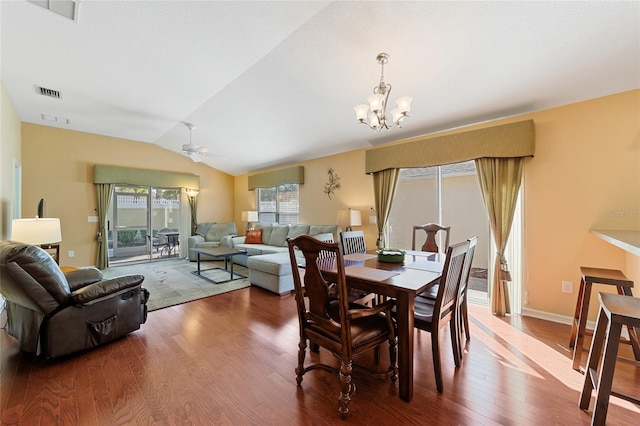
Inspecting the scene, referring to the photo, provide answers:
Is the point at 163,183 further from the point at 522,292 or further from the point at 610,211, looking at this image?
the point at 610,211

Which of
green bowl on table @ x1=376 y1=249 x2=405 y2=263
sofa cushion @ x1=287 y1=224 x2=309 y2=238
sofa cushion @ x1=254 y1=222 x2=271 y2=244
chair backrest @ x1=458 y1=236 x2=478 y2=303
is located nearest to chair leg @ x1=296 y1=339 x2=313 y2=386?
green bowl on table @ x1=376 y1=249 x2=405 y2=263

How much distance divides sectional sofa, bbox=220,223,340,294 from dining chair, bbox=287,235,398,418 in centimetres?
175

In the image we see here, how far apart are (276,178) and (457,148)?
415 cm

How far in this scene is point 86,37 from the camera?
2.48 meters

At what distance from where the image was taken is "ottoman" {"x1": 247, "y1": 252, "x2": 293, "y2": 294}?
12.1 ft

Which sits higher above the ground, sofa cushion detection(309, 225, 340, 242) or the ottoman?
sofa cushion detection(309, 225, 340, 242)

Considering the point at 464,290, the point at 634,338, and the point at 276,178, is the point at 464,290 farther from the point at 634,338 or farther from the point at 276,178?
the point at 276,178

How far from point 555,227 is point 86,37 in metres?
5.30

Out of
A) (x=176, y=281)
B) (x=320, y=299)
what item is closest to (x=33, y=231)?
(x=176, y=281)

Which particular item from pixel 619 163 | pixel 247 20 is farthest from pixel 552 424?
pixel 247 20

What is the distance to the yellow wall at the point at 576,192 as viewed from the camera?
7.98ft

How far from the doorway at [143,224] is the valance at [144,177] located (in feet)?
0.82

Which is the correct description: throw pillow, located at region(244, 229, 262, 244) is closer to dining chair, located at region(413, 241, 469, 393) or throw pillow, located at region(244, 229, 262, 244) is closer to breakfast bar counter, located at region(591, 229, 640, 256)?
dining chair, located at region(413, 241, 469, 393)

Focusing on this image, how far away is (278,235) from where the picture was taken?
5.85 meters
